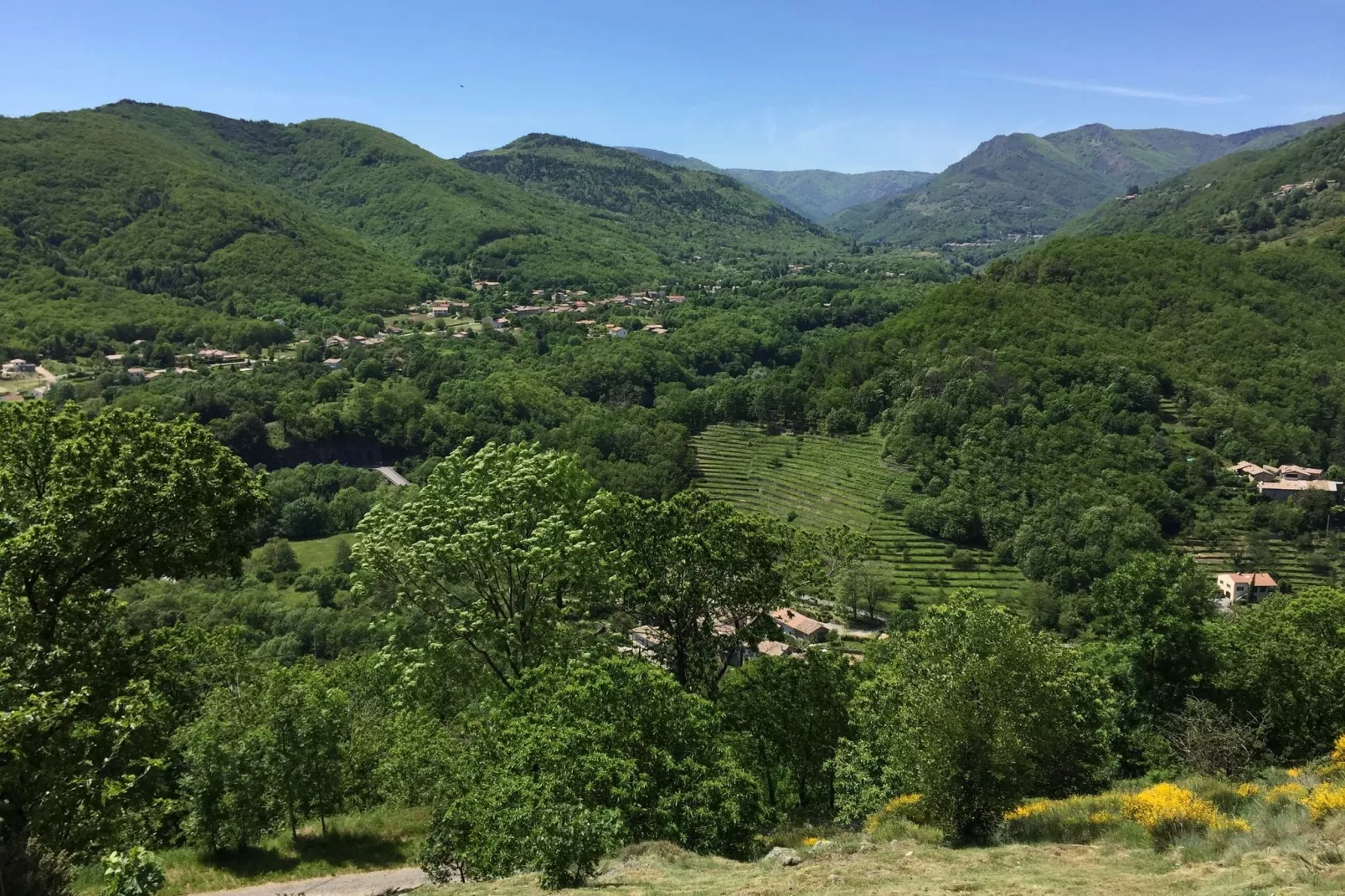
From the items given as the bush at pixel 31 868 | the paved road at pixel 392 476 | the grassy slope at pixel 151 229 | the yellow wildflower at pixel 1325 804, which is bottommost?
the paved road at pixel 392 476

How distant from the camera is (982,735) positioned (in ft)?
42.9

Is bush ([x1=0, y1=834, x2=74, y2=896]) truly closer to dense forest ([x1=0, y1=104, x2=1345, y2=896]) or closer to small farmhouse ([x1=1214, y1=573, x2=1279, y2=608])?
dense forest ([x1=0, y1=104, x2=1345, y2=896])

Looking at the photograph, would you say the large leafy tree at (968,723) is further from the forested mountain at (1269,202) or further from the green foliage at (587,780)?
the forested mountain at (1269,202)

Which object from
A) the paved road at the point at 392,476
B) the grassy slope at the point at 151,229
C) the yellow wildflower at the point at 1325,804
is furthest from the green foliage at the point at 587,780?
the grassy slope at the point at 151,229

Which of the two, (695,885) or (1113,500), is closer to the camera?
(695,885)

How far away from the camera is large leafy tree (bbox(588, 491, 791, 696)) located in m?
16.3

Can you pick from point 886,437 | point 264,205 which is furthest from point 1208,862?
point 264,205

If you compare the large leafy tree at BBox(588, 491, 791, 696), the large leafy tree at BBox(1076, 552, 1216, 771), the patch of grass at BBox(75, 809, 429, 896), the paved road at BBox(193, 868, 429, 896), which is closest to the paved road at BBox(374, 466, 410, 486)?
the patch of grass at BBox(75, 809, 429, 896)

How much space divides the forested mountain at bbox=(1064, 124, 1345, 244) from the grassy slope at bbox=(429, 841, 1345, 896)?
144 m

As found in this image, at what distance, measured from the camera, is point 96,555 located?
11.5 metres

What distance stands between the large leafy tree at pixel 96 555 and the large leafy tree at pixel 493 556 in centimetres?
287

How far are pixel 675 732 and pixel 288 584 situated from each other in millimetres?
52490

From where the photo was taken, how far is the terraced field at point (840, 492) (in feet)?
170

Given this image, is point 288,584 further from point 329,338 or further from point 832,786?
point 329,338
